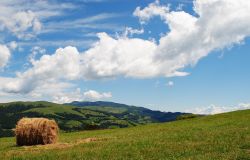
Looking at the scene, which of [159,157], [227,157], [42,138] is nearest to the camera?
[227,157]

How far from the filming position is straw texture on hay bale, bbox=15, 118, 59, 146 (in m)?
38.7

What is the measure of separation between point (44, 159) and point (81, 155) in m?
2.17

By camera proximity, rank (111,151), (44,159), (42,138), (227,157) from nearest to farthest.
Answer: (227,157)
(44,159)
(111,151)
(42,138)

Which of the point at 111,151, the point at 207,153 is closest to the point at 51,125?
the point at 111,151

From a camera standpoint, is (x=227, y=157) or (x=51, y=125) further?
(x=51, y=125)

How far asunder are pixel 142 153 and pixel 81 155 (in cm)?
361

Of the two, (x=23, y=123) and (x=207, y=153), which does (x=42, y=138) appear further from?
(x=207, y=153)

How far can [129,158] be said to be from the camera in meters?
22.1

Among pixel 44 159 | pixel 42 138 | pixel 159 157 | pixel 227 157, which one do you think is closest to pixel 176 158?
pixel 159 157

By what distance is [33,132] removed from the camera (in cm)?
3869

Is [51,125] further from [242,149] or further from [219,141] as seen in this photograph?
[242,149]

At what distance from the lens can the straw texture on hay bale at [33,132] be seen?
127 feet

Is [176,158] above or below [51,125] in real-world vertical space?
below

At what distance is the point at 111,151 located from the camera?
1024 inches
